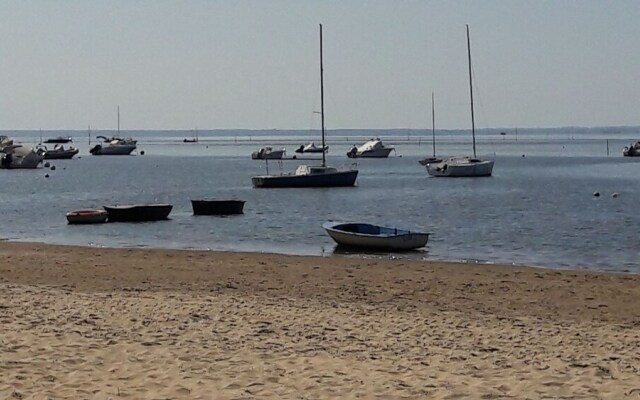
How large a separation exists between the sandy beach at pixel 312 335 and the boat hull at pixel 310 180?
45622 millimetres

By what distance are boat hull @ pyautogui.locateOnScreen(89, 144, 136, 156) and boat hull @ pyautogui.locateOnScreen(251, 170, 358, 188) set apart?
115 metres

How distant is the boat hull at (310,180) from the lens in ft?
231

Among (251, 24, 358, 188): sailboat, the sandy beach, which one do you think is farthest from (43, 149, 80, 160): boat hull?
the sandy beach

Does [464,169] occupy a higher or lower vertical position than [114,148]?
lower

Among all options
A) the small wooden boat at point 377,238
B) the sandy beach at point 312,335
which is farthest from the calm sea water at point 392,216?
the sandy beach at point 312,335

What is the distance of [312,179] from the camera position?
70188mm

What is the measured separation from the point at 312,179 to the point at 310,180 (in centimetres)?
21

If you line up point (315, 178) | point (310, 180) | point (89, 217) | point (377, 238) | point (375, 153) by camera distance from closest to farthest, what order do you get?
point (377, 238) → point (89, 217) → point (315, 178) → point (310, 180) → point (375, 153)

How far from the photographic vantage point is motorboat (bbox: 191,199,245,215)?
49000 mm

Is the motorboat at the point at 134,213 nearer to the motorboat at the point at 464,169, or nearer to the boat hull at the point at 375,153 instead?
the motorboat at the point at 464,169

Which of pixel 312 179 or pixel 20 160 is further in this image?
pixel 20 160

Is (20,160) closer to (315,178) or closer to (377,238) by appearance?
(315,178)

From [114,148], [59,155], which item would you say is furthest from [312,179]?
[114,148]

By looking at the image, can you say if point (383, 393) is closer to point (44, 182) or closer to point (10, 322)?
point (10, 322)
